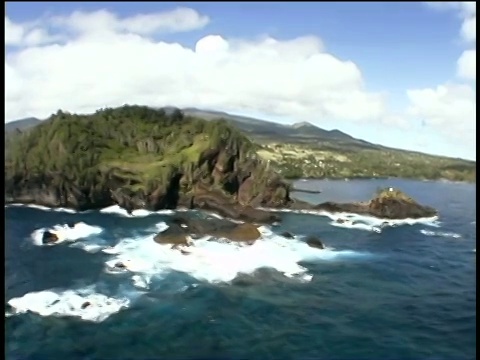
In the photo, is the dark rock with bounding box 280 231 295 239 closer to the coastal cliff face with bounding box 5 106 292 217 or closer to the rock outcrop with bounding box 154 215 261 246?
the rock outcrop with bounding box 154 215 261 246

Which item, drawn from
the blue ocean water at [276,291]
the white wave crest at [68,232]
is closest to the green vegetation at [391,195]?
the blue ocean water at [276,291]

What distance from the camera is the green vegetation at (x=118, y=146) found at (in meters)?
25.9

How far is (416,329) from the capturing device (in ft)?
56.3

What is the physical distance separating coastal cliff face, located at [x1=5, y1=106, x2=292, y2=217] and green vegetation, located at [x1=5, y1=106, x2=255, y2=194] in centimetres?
5

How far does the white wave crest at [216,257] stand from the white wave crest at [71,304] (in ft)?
5.53

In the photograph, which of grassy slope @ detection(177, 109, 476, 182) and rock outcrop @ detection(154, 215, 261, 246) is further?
grassy slope @ detection(177, 109, 476, 182)

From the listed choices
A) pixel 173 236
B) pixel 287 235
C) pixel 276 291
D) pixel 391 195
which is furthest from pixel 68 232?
pixel 391 195

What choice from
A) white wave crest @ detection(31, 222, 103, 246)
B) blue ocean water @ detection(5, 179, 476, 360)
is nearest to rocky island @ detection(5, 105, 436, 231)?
blue ocean water @ detection(5, 179, 476, 360)

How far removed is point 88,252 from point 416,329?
13.7m

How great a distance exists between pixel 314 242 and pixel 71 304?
34.1ft

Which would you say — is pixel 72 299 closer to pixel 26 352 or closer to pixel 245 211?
pixel 26 352

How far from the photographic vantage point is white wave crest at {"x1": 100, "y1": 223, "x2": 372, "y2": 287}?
20109mm

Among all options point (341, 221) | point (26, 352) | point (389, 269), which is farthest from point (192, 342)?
point (341, 221)

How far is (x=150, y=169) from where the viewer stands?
1038 inches
